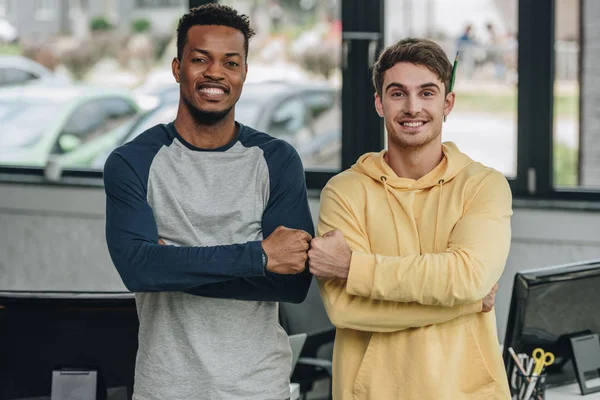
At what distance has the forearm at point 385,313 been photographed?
5.57ft

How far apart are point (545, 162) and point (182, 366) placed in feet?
7.60

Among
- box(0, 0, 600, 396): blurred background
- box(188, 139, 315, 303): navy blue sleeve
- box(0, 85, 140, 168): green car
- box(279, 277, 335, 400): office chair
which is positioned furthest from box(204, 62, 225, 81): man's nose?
box(0, 85, 140, 168): green car

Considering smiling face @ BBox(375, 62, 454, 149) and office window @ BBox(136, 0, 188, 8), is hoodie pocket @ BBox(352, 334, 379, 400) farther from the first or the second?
office window @ BBox(136, 0, 188, 8)

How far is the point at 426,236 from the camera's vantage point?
1.75 metres

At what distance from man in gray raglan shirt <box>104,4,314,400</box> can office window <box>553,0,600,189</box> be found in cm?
210

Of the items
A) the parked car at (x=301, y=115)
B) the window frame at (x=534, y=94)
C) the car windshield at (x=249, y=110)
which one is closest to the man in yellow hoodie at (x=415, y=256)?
the window frame at (x=534, y=94)

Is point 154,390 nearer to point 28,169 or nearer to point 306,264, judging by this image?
point 306,264

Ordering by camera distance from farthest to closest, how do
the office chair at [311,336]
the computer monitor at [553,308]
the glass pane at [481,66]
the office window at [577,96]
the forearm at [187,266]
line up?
1. the glass pane at [481,66]
2. the office window at [577,96]
3. the office chair at [311,336]
4. the computer monitor at [553,308]
5. the forearm at [187,266]

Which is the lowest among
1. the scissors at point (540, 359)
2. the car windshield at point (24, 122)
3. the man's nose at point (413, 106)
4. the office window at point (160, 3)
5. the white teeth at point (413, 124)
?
the scissors at point (540, 359)

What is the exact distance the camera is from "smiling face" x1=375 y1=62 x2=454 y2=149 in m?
1.73

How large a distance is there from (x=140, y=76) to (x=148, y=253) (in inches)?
112

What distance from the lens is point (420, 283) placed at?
166cm

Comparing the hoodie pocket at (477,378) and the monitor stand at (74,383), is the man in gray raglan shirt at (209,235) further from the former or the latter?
the hoodie pocket at (477,378)

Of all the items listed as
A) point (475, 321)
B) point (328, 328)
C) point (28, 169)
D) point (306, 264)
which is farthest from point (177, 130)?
point (28, 169)
